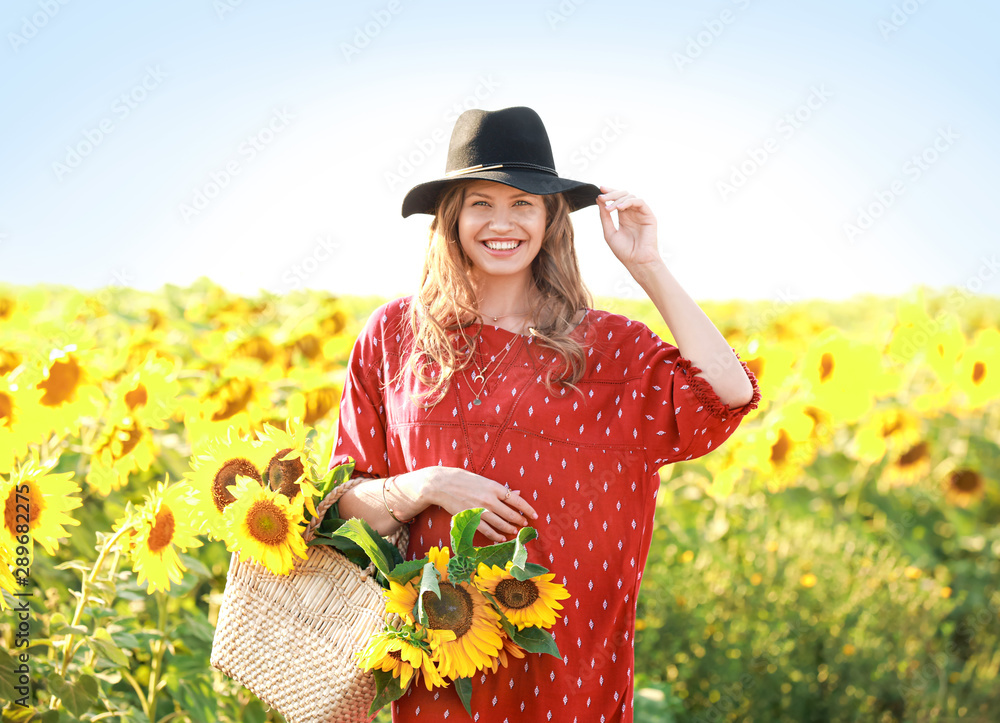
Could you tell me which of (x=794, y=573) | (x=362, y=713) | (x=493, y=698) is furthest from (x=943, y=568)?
(x=362, y=713)

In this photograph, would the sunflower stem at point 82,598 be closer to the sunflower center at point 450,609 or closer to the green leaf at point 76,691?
the green leaf at point 76,691

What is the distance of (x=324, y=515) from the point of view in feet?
6.11

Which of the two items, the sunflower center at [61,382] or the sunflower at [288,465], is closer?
the sunflower at [288,465]

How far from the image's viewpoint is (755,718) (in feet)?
10.7

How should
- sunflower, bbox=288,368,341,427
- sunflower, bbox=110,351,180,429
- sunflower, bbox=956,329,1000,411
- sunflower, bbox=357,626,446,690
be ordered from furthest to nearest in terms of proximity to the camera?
sunflower, bbox=956,329,1000,411, sunflower, bbox=288,368,341,427, sunflower, bbox=110,351,180,429, sunflower, bbox=357,626,446,690

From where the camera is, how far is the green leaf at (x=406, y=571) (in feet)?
5.43

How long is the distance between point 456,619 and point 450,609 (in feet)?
0.08

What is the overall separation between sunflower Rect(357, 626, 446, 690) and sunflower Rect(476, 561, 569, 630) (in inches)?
7.0

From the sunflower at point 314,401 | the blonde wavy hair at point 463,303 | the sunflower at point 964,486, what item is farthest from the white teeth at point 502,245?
the sunflower at point 964,486

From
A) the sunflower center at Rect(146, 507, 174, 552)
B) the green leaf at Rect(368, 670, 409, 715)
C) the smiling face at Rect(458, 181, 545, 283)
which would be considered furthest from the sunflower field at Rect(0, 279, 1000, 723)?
the smiling face at Rect(458, 181, 545, 283)

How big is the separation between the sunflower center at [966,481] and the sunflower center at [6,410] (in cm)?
452

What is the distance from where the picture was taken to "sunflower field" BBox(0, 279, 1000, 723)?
6.20 ft

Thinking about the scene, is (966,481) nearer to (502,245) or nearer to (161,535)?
(502,245)

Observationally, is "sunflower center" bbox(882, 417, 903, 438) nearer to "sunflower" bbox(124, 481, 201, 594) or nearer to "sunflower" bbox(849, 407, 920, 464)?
"sunflower" bbox(849, 407, 920, 464)
